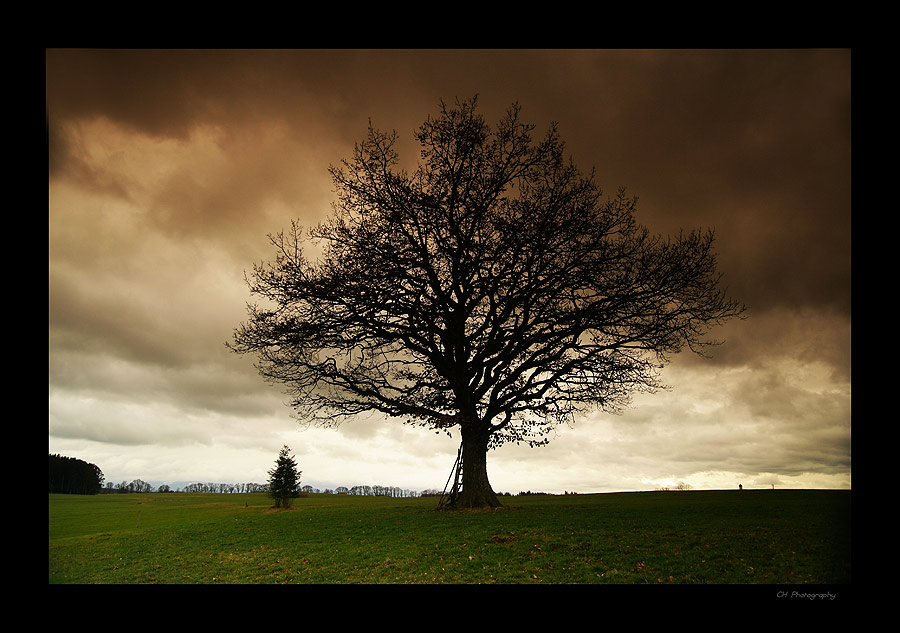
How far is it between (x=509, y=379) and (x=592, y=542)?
29.2ft

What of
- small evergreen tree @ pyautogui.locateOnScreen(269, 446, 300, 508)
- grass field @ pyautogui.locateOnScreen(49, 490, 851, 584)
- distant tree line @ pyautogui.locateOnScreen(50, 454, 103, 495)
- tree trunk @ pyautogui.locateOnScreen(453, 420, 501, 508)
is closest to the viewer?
grass field @ pyautogui.locateOnScreen(49, 490, 851, 584)

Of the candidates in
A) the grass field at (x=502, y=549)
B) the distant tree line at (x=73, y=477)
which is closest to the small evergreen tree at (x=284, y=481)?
the grass field at (x=502, y=549)

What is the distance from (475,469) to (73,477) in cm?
5962

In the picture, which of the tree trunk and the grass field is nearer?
the grass field

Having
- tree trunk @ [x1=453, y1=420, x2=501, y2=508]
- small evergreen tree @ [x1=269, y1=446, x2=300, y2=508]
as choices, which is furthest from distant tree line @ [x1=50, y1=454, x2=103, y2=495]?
tree trunk @ [x1=453, y1=420, x2=501, y2=508]

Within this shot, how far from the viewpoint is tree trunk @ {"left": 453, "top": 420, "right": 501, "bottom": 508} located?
23.0 metres

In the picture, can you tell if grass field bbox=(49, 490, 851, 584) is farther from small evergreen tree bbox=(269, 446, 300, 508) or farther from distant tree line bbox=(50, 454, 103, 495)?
distant tree line bbox=(50, 454, 103, 495)

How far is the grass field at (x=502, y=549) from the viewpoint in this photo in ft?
42.9

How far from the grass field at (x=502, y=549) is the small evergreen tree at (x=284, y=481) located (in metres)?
8.44

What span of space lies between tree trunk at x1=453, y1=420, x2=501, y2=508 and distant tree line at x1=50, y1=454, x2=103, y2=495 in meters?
56.0
